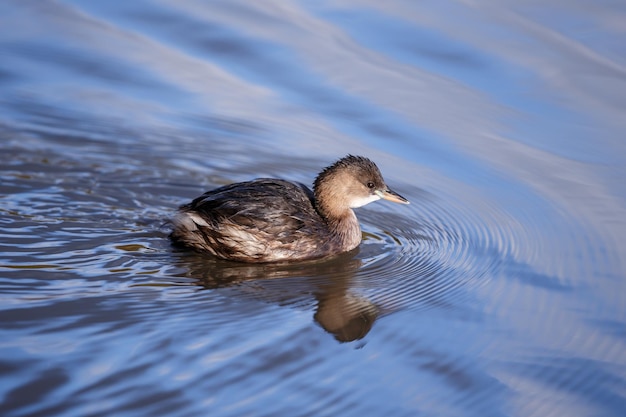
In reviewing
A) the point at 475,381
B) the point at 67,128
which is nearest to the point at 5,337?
the point at 475,381

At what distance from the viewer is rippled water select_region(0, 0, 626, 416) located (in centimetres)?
538

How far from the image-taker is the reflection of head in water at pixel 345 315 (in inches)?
238

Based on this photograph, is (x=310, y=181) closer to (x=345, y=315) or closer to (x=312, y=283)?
(x=312, y=283)

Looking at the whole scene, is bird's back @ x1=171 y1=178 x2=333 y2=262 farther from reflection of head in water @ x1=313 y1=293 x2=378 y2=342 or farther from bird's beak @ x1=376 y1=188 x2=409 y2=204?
reflection of head in water @ x1=313 y1=293 x2=378 y2=342

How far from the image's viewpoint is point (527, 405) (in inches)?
209

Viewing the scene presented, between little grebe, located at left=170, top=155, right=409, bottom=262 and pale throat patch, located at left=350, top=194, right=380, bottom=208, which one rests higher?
pale throat patch, located at left=350, top=194, right=380, bottom=208

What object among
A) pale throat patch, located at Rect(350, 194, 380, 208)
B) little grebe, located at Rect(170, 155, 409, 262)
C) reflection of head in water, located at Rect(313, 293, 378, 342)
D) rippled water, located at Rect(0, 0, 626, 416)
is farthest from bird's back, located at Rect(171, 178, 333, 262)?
reflection of head in water, located at Rect(313, 293, 378, 342)

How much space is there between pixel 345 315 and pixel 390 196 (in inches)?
70.1

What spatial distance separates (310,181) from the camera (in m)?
8.55

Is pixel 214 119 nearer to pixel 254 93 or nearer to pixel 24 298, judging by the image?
pixel 254 93

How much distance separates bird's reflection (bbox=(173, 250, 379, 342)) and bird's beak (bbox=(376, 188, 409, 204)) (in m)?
0.60

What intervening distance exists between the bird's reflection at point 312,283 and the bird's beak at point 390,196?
23.5 inches

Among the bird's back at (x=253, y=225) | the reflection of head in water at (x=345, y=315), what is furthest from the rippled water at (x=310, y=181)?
the bird's back at (x=253, y=225)

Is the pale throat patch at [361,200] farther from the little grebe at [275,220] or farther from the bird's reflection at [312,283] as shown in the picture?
the bird's reflection at [312,283]
